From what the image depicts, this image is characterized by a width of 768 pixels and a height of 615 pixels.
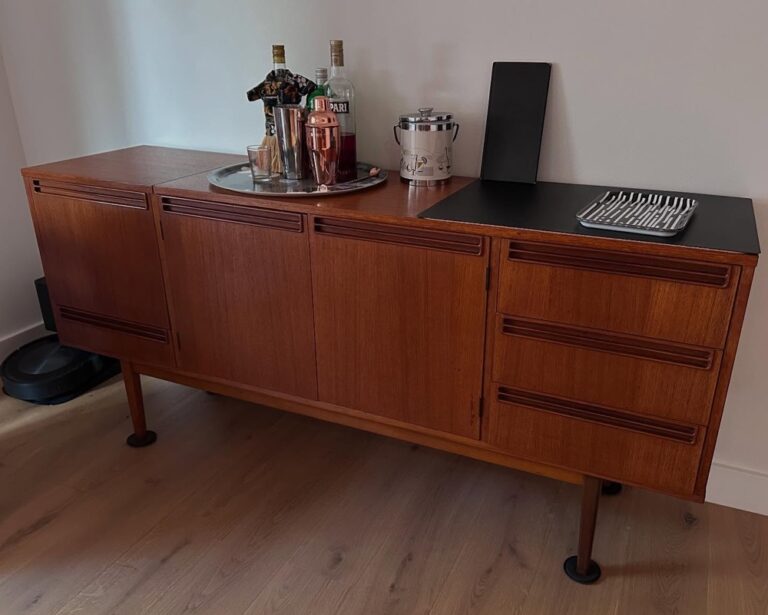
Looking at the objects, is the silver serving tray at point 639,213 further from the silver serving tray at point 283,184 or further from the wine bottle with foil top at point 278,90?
the wine bottle with foil top at point 278,90

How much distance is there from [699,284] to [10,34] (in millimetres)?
2369

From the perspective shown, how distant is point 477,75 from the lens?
1.75 meters

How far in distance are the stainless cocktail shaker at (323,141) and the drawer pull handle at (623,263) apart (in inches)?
21.9

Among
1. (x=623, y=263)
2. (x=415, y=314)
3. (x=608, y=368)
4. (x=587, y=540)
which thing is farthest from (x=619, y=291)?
(x=587, y=540)

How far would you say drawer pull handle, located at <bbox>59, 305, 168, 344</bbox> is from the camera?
1.88 metres

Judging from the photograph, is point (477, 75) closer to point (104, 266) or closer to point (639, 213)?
point (639, 213)

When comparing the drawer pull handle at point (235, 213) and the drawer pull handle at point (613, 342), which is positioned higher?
the drawer pull handle at point (235, 213)

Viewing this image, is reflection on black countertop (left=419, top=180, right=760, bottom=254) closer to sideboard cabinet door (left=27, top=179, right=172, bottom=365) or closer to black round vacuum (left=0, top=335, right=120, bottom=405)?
sideboard cabinet door (left=27, top=179, right=172, bottom=365)

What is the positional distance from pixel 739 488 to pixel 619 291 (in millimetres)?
861

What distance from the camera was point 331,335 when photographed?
5.32ft

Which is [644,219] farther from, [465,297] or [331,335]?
[331,335]

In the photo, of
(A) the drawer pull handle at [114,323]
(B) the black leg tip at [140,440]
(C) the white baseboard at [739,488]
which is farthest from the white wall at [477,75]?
(B) the black leg tip at [140,440]

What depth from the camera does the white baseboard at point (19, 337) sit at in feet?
8.39

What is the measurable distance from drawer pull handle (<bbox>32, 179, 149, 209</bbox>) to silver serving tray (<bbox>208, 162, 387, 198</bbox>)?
0.19 m
